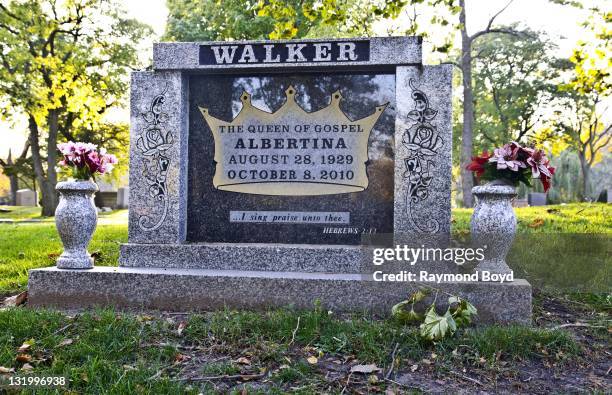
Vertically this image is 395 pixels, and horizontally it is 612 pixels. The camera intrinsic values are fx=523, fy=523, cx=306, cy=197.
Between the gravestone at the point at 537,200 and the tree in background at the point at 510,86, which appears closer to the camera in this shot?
the tree in background at the point at 510,86

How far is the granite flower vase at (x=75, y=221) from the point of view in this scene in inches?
188

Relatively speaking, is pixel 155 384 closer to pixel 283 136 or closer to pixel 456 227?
pixel 283 136

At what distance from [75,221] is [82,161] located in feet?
1.94

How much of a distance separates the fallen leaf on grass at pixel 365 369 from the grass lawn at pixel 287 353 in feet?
0.06

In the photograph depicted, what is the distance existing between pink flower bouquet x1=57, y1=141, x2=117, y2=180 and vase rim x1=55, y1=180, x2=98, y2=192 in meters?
0.13

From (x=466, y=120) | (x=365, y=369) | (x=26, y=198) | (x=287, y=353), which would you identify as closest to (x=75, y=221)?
(x=287, y=353)

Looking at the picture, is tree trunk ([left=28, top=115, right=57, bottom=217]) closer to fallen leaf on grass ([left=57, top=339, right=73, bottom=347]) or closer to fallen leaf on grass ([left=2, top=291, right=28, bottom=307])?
fallen leaf on grass ([left=2, top=291, right=28, bottom=307])

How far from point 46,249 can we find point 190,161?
11.9ft

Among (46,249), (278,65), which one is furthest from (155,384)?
(46,249)

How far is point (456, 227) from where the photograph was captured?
784 centimetres

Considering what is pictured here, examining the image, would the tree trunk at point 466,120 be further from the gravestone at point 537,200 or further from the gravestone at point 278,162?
the gravestone at point 278,162

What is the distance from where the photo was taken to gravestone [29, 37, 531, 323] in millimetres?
4922

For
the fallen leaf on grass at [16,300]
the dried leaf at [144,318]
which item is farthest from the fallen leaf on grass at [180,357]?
the fallen leaf on grass at [16,300]

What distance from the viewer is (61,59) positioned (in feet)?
70.3
